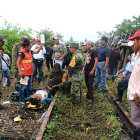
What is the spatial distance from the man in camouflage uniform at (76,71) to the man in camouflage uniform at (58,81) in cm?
69

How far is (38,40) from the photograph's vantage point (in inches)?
269

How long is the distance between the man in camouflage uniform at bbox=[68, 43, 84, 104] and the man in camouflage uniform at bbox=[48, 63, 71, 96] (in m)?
0.69

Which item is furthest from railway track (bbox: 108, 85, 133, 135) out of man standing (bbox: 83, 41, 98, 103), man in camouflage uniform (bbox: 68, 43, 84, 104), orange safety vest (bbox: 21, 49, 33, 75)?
orange safety vest (bbox: 21, 49, 33, 75)

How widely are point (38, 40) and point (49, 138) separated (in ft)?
15.2

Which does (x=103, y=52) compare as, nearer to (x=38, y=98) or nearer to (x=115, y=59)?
(x=115, y=59)

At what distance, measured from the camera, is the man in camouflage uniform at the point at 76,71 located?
15.2 ft

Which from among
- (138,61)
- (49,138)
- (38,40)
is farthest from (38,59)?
(138,61)

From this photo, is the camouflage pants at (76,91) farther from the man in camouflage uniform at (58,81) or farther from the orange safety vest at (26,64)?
the orange safety vest at (26,64)

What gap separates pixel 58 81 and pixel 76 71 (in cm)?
113

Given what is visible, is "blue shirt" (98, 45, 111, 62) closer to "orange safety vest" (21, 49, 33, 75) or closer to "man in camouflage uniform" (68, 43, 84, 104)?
"man in camouflage uniform" (68, 43, 84, 104)

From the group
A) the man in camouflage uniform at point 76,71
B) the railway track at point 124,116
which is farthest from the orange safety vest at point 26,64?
the railway track at point 124,116

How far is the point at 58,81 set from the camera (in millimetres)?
5711

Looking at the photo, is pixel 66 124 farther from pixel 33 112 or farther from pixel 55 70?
pixel 55 70

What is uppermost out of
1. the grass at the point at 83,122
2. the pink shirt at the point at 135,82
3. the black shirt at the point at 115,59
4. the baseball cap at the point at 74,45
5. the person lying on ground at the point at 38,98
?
the baseball cap at the point at 74,45
